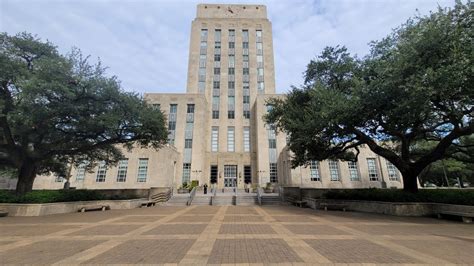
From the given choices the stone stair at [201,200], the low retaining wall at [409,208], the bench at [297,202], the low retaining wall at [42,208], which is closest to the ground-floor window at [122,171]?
the stone stair at [201,200]

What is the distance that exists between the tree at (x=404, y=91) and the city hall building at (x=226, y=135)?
8455mm

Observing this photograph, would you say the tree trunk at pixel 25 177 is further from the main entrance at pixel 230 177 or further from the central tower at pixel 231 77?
the main entrance at pixel 230 177

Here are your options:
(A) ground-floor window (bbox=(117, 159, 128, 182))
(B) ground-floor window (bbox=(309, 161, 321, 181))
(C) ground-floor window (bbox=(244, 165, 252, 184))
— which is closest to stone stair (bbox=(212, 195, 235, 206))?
(B) ground-floor window (bbox=(309, 161, 321, 181))

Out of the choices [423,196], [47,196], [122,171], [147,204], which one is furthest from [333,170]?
[47,196]

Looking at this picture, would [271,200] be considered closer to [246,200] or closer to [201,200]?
[246,200]

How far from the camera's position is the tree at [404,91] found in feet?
34.9

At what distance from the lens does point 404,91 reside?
38.1ft

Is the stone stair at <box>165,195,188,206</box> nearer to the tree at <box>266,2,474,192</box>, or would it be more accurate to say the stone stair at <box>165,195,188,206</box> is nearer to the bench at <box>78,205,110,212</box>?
the bench at <box>78,205,110,212</box>

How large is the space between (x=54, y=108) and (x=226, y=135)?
3314cm

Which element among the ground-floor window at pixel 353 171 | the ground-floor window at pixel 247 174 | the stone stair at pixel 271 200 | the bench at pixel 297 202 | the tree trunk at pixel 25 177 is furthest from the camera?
the ground-floor window at pixel 247 174

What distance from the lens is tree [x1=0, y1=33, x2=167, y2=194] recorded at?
13.5m

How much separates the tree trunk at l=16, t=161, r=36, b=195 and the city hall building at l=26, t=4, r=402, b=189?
10757 mm

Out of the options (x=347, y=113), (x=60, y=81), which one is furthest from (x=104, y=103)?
(x=347, y=113)

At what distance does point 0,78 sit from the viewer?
13.7m
